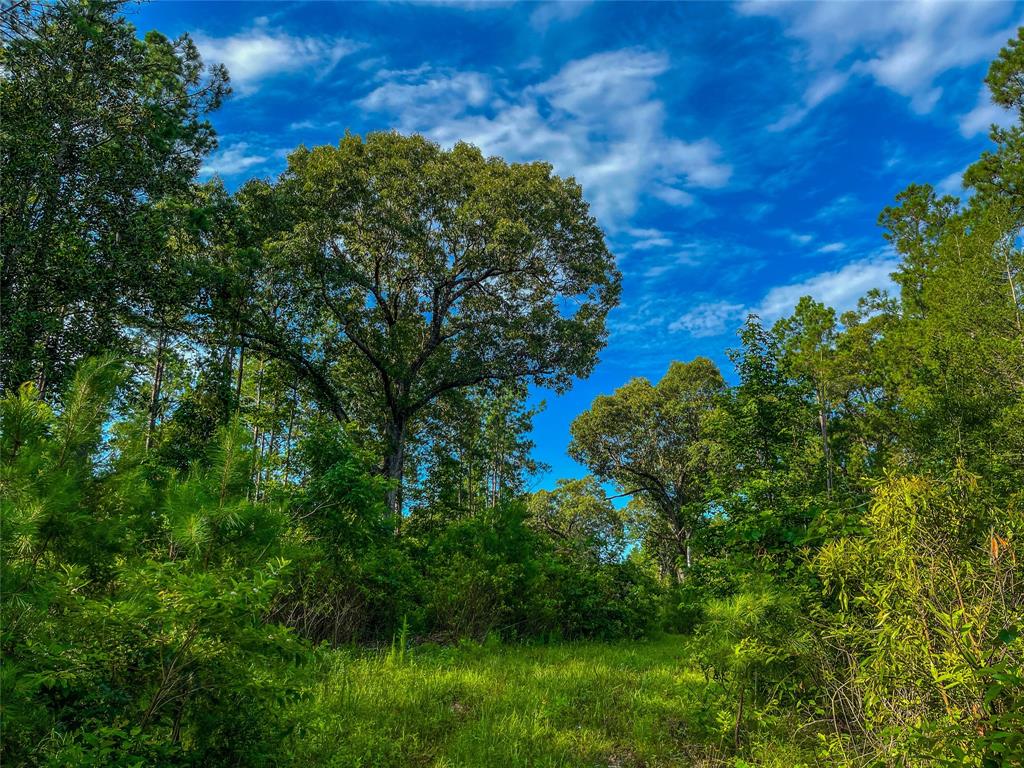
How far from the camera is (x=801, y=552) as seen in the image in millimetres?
4824

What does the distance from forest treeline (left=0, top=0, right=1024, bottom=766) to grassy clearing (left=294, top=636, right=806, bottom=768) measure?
0.99ft

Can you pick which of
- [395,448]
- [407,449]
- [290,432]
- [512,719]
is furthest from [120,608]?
[290,432]

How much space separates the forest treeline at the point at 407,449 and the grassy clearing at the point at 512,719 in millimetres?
303

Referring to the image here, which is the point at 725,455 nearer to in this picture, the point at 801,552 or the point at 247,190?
the point at 801,552

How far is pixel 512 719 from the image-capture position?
17.2ft

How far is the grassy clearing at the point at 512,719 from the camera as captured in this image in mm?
4395

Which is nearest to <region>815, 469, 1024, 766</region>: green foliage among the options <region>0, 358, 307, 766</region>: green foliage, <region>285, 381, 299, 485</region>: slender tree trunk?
<region>0, 358, 307, 766</region>: green foliage

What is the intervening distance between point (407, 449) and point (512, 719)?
19162 mm

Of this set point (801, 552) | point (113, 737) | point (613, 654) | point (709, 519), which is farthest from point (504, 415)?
point (113, 737)

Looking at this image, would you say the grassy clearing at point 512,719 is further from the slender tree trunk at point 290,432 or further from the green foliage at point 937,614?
the slender tree trunk at point 290,432

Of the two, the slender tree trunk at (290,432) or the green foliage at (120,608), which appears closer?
the green foliage at (120,608)

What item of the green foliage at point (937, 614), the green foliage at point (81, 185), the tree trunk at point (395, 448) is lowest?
the green foliage at point (937, 614)

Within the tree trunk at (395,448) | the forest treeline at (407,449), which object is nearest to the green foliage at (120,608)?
the forest treeline at (407,449)

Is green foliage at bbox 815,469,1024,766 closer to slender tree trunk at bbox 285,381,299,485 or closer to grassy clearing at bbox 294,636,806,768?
grassy clearing at bbox 294,636,806,768
